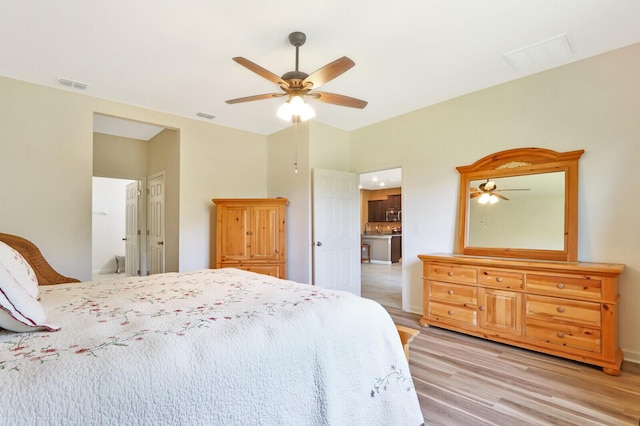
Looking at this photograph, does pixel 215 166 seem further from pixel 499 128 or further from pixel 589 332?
pixel 589 332

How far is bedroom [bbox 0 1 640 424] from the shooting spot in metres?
2.69

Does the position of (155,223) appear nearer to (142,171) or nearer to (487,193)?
(142,171)

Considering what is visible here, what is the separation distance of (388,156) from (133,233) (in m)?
4.93

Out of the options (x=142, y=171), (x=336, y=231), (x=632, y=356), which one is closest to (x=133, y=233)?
(x=142, y=171)

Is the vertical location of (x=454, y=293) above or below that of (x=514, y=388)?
above

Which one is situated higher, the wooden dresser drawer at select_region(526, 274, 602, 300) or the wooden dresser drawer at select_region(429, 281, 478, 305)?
the wooden dresser drawer at select_region(526, 274, 602, 300)

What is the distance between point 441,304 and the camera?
3.36 meters

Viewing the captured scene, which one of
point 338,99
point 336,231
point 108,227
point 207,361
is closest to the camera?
point 207,361

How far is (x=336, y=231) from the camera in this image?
4.54 metres

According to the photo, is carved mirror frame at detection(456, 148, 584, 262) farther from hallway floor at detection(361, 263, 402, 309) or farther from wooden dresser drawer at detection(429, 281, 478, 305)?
hallway floor at detection(361, 263, 402, 309)

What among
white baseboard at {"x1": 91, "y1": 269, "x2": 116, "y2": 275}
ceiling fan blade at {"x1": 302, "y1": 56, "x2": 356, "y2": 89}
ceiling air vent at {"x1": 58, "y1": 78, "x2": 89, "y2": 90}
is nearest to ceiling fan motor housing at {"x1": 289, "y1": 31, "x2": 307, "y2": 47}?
ceiling fan blade at {"x1": 302, "y1": 56, "x2": 356, "y2": 89}

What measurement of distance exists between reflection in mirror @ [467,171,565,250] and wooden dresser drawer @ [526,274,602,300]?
45cm

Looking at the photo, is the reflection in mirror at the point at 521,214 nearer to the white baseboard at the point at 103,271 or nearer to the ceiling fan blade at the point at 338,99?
the ceiling fan blade at the point at 338,99

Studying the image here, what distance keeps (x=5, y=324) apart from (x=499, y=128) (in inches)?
160
